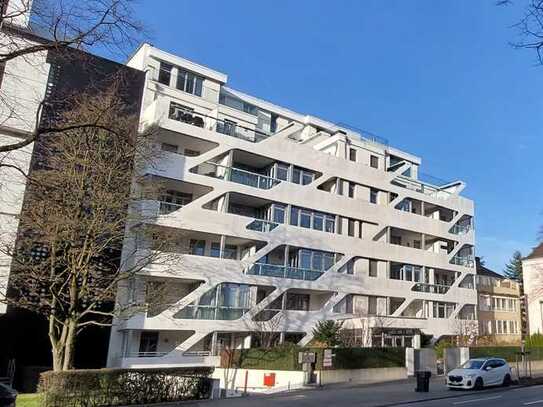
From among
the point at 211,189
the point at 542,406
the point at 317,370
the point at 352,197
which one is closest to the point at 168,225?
the point at 211,189

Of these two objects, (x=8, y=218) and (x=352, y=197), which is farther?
(x=352, y=197)

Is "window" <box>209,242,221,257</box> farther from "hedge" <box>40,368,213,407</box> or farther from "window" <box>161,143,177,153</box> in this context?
"hedge" <box>40,368,213,407</box>

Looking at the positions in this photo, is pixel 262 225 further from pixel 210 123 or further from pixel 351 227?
pixel 351 227

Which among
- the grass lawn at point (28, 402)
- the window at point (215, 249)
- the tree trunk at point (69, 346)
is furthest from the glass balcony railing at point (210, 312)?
the grass lawn at point (28, 402)

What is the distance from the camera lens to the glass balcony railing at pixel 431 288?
142 feet

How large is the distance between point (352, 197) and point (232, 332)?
15851 mm

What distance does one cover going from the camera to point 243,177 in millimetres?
34656

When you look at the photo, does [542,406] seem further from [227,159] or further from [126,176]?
[227,159]

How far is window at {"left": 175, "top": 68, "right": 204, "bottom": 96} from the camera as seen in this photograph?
3645 centimetres

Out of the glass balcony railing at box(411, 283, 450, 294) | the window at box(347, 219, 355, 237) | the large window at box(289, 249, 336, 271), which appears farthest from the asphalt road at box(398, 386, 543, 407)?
the glass balcony railing at box(411, 283, 450, 294)

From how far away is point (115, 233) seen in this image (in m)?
21.0

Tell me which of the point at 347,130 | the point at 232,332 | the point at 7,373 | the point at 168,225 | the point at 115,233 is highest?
the point at 347,130

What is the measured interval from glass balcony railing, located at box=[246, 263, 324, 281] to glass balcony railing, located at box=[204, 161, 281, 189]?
5694 millimetres

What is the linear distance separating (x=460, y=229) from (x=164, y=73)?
1278 inches
